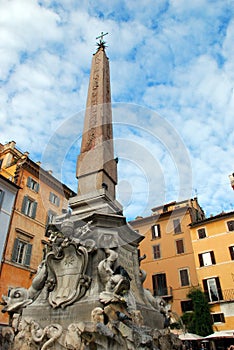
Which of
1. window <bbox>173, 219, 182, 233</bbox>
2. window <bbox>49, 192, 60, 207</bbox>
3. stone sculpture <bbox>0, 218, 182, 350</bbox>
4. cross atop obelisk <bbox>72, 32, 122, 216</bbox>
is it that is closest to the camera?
stone sculpture <bbox>0, 218, 182, 350</bbox>

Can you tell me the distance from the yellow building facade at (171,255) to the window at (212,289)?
30.9 inches

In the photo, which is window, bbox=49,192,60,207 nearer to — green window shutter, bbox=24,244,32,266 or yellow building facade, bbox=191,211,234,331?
green window shutter, bbox=24,244,32,266

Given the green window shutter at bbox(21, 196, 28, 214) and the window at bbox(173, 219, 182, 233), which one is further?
the window at bbox(173, 219, 182, 233)

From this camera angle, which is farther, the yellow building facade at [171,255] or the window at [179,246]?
the window at [179,246]

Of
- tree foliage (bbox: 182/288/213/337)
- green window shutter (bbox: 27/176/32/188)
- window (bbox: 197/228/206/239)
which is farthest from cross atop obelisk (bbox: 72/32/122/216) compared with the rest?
window (bbox: 197/228/206/239)

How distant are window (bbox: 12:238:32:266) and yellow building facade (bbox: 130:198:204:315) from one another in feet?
28.5

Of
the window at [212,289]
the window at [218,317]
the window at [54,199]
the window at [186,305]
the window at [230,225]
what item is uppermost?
the window at [54,199]

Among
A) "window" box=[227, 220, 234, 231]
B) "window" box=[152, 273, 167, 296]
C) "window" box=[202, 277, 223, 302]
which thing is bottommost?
"window" box=[202, 277, 223, 302]

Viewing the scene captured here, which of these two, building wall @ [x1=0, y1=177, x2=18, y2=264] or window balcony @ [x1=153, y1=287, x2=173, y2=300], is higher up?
building wall @ [x1=0, y1=177, x2=18, y2=264]

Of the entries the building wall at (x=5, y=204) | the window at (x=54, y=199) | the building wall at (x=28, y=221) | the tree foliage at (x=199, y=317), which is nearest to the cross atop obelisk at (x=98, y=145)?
the building wall at (x=5, y=204)

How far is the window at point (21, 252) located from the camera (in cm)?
1608

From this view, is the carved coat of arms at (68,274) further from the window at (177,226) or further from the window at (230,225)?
the window at (177,226)

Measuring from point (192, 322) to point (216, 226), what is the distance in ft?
21.6

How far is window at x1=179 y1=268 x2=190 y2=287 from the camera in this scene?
67.0ft
